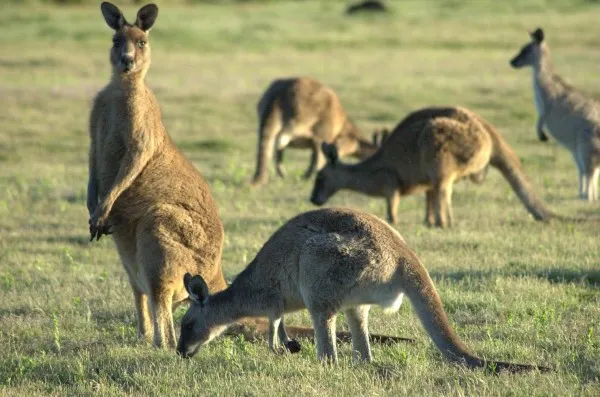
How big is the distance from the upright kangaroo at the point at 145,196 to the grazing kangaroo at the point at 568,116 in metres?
7.14

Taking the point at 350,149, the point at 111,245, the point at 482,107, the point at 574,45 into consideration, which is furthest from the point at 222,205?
the point at 574,45

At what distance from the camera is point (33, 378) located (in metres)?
5.94

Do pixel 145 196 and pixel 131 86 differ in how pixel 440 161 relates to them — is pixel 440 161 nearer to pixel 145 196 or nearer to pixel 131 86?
pixel 131 86

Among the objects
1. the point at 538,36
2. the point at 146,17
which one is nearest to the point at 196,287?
the point at 146,17

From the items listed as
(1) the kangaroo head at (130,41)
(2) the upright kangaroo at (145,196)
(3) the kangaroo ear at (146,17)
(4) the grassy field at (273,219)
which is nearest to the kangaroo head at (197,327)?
(4) the grassy field at (273,219)

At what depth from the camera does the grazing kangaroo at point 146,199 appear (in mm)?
6484

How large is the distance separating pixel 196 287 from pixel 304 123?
918 cm

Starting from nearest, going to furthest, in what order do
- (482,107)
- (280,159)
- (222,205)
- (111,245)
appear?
(111,245), (222,205), (280,159), (482,107)

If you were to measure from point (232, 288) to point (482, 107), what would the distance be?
50.9 feet

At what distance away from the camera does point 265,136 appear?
14.6 meters

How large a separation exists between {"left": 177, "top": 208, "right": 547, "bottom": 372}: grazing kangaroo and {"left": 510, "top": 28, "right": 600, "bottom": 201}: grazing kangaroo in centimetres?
754

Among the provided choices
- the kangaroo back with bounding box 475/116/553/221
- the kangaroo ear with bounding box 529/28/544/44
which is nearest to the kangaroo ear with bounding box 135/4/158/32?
the kangaroo back with bounding box 475/116/553/221

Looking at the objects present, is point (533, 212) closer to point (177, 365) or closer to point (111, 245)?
point (111, 245)

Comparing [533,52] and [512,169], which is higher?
[533,52]
